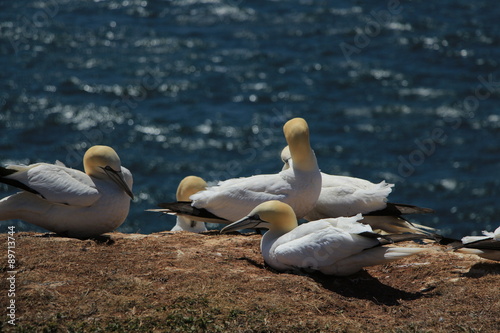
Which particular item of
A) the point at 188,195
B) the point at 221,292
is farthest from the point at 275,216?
the point at 188,195

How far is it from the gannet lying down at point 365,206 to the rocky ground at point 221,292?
1.27 meters

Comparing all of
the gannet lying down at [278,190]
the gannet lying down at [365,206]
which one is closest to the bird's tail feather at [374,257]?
the gannet lying down at [278,190]

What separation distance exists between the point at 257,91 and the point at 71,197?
1694 centimetres

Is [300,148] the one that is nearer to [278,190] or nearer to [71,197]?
[278,190]

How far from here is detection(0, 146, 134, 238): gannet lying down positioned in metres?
9.27

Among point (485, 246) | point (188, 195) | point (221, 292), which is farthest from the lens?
point (188, 195)

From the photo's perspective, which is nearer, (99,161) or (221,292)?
(221,292)

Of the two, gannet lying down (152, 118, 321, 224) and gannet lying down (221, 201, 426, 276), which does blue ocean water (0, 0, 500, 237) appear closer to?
gannet lying down (152, 118, 321, 224)

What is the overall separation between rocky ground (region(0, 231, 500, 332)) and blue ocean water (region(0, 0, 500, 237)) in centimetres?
1092

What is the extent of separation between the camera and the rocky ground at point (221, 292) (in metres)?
7.00

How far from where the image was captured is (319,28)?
96.1 feet

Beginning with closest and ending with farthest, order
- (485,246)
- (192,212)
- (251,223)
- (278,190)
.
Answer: (485,246) < (251,223) < (278,190) < (192,212)

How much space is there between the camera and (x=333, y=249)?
8.07m

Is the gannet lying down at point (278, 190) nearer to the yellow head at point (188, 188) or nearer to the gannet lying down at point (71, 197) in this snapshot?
the gannet lying down at point (71, 197)
